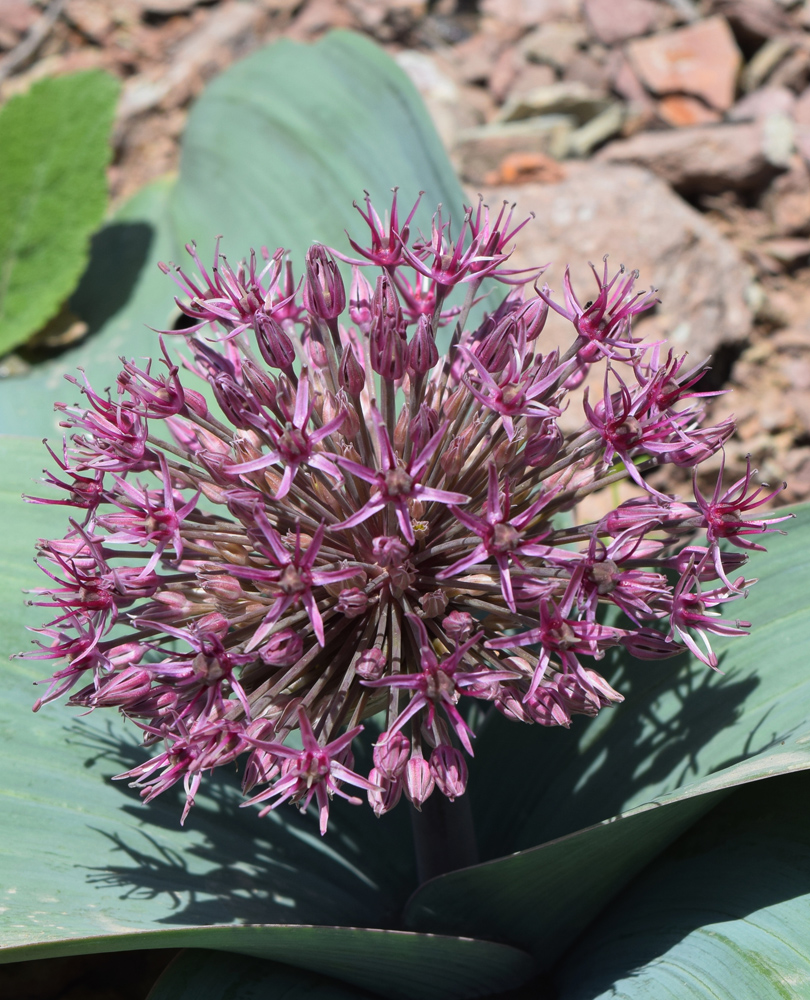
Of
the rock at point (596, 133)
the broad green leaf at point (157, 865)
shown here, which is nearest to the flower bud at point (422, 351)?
the broad green leaf at point (157, 865)

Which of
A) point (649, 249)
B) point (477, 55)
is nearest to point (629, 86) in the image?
point (477, 55)

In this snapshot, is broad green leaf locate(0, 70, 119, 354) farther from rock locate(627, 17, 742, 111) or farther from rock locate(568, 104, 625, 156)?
→ rock locate(627, 17, 742, 111)

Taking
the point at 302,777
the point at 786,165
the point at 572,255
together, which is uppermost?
the point at 302,777

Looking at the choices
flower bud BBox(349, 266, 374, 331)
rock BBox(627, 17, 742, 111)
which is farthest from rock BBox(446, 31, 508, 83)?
flower bud BBox(349, 266, 374, 331)

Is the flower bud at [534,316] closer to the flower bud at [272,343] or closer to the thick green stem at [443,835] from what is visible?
the flower bud at [272,343]

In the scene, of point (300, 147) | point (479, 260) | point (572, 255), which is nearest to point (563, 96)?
point (572, 255)

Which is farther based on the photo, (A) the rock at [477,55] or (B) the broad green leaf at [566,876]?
(A) the rock at [477,55]

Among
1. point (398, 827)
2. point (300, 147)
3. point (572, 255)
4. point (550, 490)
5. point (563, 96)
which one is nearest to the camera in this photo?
point (550, 490)

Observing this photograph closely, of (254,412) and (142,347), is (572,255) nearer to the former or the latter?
(142,347)

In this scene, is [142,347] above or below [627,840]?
above
